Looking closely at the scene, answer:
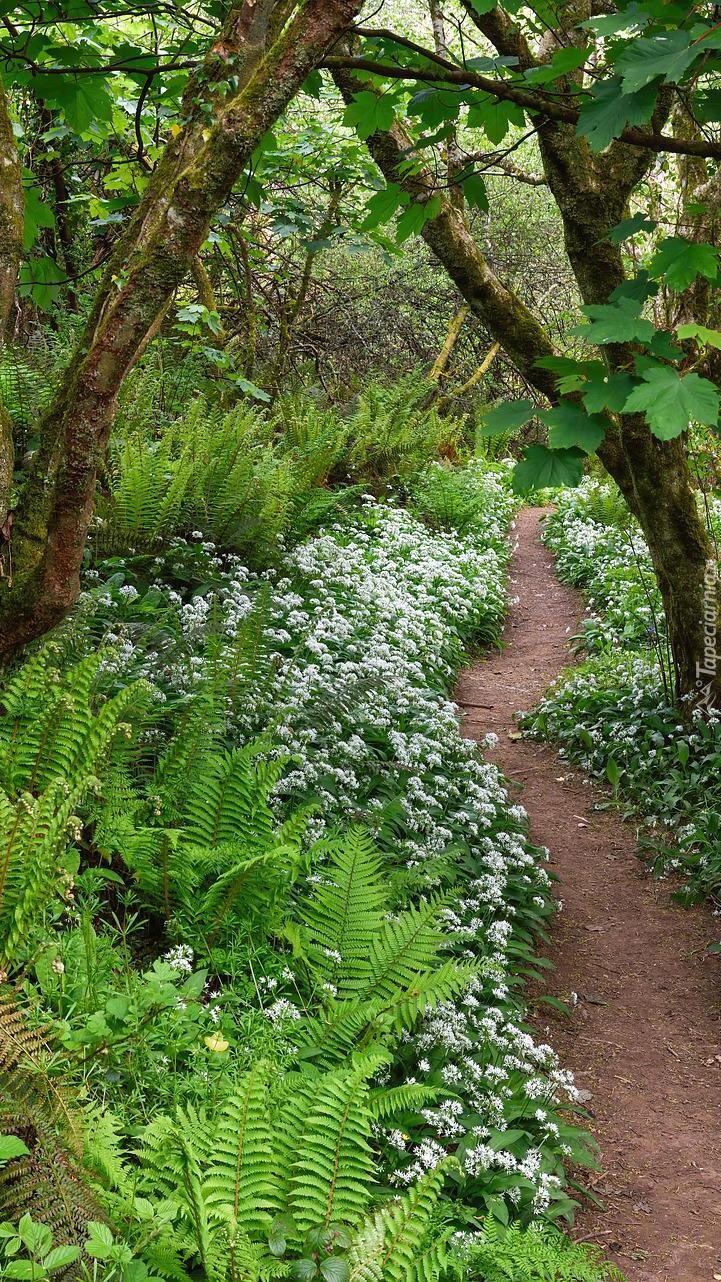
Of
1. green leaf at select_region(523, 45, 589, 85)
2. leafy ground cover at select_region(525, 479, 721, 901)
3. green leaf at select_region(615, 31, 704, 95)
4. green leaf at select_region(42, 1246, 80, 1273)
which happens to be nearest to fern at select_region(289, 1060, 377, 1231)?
green leaf at select_region(42, 1246, 80, 1273)

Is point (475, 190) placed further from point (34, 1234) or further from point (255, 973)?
point (34, 1234)

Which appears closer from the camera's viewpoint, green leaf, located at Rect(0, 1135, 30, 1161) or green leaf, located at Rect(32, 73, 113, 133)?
green leaf, located at Rect(0, 1135, 30, 1161)

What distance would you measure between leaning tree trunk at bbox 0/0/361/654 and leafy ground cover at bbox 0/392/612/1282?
67cm

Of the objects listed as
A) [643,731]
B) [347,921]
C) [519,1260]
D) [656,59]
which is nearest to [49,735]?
[347,921]

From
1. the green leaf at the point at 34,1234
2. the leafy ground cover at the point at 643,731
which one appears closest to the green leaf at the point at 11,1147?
the green leaf at the point at 34,1234

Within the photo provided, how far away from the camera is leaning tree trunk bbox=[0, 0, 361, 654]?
3.01 metres

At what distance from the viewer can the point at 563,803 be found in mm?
6617

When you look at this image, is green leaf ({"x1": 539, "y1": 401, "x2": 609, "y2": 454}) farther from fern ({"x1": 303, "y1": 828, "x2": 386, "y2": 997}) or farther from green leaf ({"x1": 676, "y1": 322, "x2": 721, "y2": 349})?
fern ({"x1": 303, "y1": 828, "x2": 386, "y2": 997})

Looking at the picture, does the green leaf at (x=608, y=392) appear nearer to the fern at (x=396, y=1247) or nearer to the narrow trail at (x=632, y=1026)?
the fern at (x=396, y=1247)

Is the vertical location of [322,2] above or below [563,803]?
above

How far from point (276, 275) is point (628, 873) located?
8.03m

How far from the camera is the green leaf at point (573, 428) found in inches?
97.3

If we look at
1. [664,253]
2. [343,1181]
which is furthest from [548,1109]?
[664,253]

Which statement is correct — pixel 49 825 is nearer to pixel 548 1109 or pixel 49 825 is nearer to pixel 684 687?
pixel 548 1109
